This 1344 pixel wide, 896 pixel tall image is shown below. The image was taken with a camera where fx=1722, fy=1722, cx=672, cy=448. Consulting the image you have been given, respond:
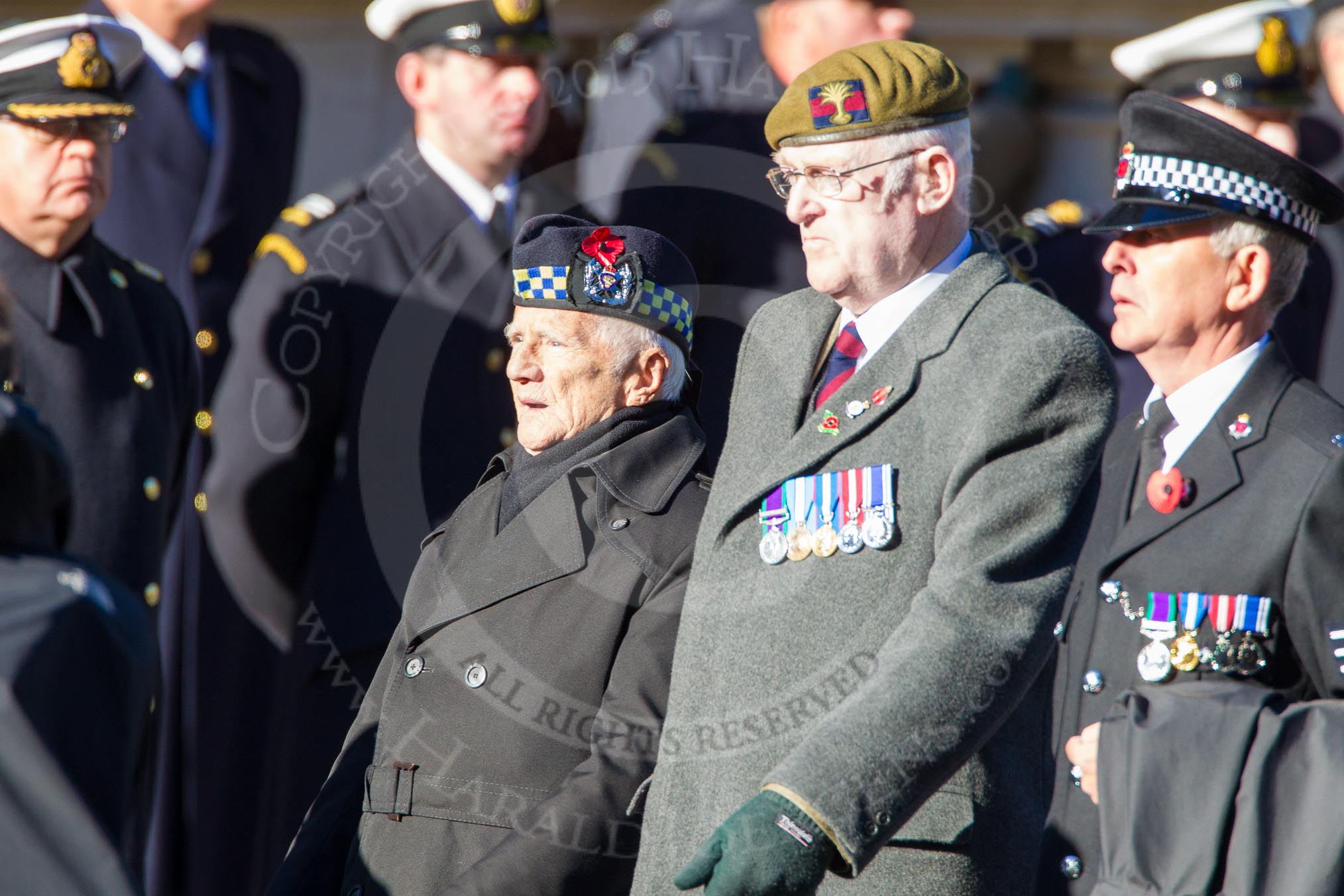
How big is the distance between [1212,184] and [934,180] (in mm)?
658

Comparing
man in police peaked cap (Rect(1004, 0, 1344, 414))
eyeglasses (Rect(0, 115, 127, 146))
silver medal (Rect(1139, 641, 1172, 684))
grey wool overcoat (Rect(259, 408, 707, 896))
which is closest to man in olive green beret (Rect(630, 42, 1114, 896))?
grey wool overcoat (Rect(259, 408, 707, 896))

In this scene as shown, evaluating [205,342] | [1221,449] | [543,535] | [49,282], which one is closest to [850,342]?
[543,535]

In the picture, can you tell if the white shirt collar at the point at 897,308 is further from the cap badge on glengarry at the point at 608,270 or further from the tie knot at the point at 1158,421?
the tie knot at the point at 1158,421

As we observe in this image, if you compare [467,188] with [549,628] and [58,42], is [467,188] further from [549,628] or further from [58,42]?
[549,628]

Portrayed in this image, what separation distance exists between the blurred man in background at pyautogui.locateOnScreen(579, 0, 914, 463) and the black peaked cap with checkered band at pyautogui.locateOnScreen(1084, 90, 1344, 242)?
120cm

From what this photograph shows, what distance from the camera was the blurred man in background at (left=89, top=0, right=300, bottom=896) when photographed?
478 centimetres

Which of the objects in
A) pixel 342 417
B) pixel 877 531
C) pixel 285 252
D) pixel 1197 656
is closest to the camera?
pixel 877 531

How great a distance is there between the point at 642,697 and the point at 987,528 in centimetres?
69

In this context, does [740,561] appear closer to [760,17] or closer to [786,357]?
A: [786,357]

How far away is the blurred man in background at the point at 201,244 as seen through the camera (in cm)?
478

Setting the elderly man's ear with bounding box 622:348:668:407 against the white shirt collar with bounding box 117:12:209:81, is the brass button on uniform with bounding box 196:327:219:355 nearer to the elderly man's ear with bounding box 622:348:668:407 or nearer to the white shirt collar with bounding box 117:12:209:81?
the white shirt collar with bounding box 117:12:209:81

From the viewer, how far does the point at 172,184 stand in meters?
5.13

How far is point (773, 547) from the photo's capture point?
2.58 m

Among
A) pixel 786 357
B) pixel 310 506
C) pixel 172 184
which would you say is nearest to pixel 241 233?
pixel 172 184
